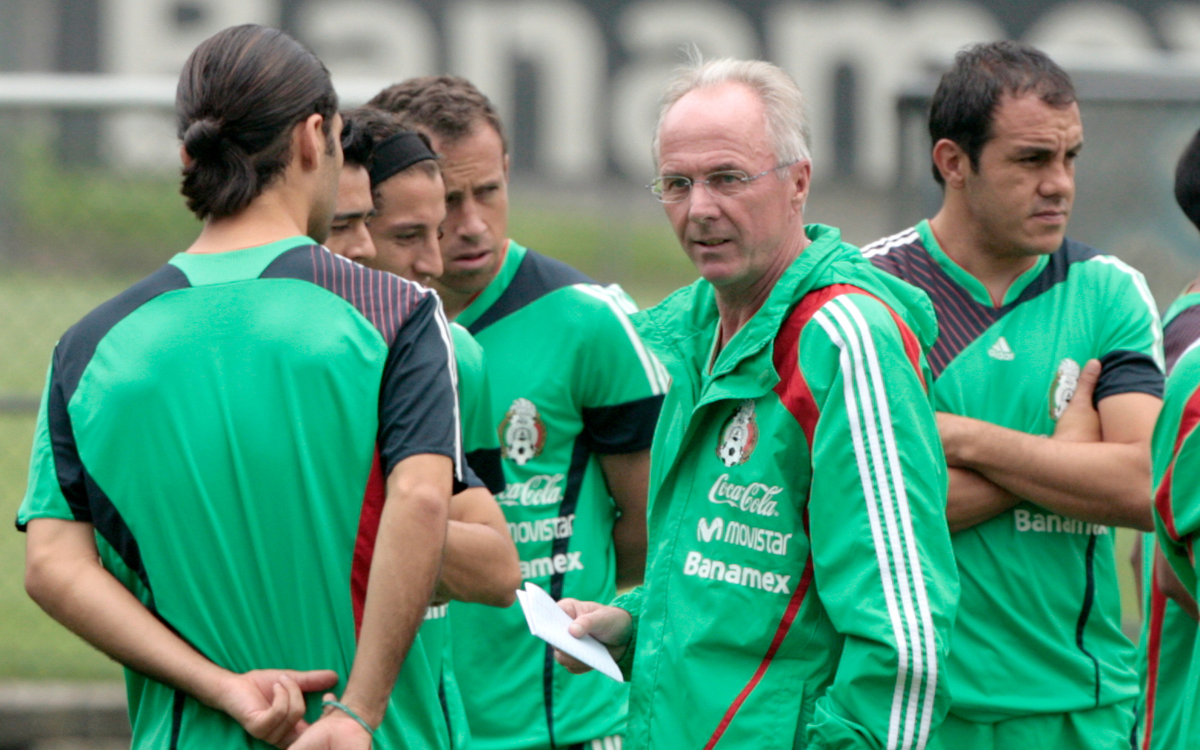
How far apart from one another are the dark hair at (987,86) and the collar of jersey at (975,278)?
0.20 metres

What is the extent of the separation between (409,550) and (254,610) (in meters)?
0.27

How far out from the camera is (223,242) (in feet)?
7.25

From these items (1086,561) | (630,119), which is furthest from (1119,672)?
(630,119)

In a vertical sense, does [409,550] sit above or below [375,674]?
above

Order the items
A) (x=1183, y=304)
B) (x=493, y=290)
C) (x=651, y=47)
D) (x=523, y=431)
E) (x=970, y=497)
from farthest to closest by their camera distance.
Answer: (x=651, y=47), (x=493, y=290), (x=523, y=431), (x=1183, y=304), (x=970, y=497)

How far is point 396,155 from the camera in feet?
10.1

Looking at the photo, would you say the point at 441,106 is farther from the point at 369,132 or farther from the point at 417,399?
the point at 417,399

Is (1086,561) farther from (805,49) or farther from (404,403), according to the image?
(805,49)

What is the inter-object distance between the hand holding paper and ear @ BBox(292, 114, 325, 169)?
0.79 meters

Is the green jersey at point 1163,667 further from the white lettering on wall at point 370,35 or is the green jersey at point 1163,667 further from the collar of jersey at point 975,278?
the white lettering on wall at point 370,35

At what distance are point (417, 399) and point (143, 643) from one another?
55 cm

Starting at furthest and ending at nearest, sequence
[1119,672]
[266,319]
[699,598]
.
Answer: [1119,672] → [699,598] → [266,319]

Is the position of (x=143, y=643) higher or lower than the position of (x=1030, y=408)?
lower

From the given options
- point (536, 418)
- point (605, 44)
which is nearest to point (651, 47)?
point (605, 44)
